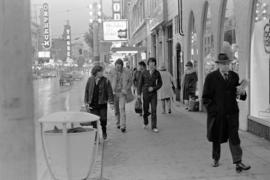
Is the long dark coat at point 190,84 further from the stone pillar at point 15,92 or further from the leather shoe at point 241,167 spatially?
the stone pillar at point 15,92

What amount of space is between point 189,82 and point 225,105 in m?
8.12

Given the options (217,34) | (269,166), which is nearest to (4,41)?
(269,166)

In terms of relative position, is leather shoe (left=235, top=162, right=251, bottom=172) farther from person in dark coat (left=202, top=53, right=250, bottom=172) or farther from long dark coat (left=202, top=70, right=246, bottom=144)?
long dark coat (left=202, top=70, right=246, bottom=144)

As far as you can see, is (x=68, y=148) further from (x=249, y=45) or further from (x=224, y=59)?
(x=249, y=45)

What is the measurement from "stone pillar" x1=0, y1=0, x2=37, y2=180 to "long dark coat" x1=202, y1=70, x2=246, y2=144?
134 inches

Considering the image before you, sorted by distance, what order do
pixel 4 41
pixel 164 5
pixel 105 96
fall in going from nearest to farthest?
pixel 4 41 → pixel 105 96 → pixel 164 5

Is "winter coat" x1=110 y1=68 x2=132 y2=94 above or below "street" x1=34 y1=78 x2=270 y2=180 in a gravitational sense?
above

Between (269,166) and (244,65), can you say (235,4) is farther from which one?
(269,166)

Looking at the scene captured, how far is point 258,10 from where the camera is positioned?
948 cm

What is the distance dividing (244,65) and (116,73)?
2999 millimetres

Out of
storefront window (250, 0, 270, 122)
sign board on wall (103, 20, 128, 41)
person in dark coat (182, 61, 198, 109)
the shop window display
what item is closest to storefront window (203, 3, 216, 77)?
person in dark coat (182, 61, 198, 109)

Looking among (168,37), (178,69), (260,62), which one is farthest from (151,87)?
(168,37)

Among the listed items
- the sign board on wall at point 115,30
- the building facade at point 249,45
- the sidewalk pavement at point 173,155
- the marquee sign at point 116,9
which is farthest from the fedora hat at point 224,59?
the marquee sign at point 116,9

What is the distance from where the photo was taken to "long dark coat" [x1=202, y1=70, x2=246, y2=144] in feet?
21.4
